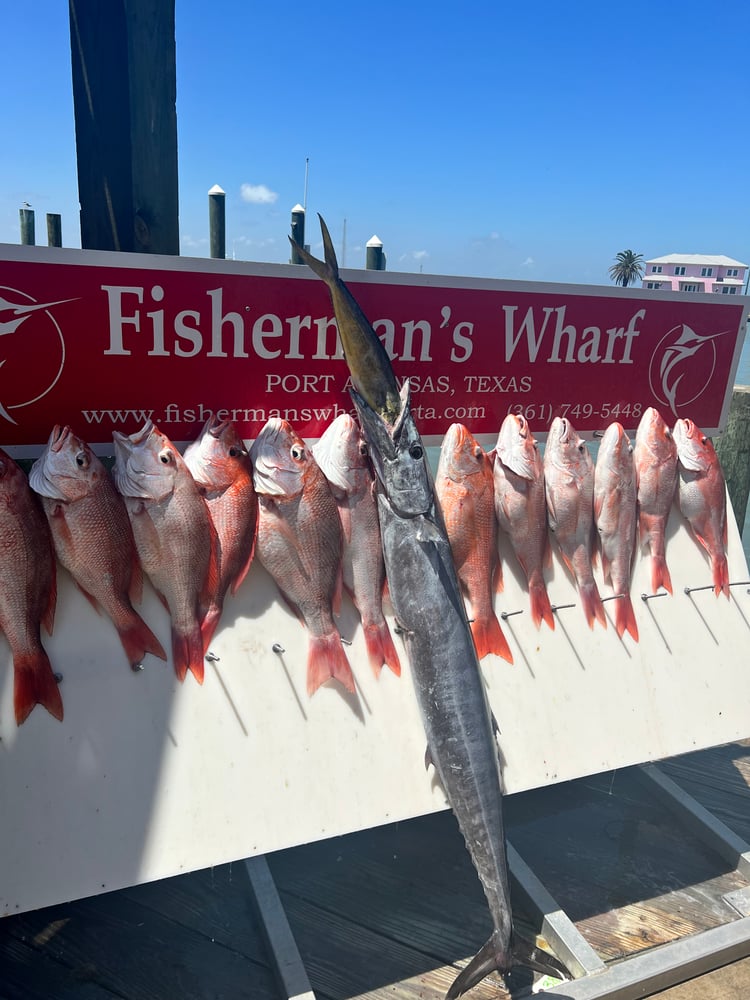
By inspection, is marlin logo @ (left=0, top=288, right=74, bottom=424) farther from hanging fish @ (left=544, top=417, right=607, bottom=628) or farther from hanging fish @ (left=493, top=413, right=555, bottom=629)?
hanging fish @ (left=544, top=417, right=607, bottom=628)

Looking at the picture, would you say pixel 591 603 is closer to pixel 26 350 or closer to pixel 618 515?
pixel 618 515

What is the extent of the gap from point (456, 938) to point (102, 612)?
178cm

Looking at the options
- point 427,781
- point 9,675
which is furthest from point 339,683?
point 9,675

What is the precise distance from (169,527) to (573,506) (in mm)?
1663

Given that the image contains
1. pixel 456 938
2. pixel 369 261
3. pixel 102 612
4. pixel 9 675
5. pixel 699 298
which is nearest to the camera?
pixel 9 675

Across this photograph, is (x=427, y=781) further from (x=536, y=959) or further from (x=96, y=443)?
(x=96, y=443)

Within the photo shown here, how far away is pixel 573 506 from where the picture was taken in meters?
2.90

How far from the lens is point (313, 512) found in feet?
Result: 7.91

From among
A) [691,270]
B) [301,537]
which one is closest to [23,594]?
[301,537]

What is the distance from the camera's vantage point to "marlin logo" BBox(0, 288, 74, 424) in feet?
6.99

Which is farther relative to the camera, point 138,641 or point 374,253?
point 374,253

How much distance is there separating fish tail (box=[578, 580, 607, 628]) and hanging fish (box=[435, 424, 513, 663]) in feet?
1.41

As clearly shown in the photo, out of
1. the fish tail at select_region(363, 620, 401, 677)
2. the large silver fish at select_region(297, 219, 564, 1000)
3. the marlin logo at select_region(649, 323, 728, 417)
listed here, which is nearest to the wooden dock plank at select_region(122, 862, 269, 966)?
the large silver fish at select_region(297, 219, 564, 1000)

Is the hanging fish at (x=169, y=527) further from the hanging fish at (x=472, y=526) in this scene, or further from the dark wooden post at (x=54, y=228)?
the dark wooden post at (x=54, y=228)
